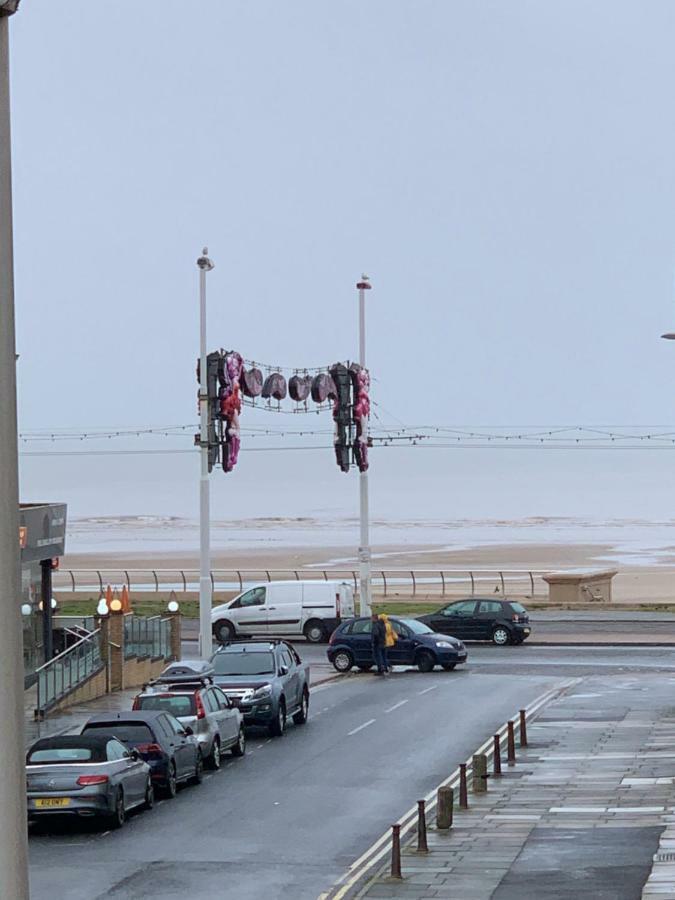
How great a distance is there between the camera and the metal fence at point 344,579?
222 feet

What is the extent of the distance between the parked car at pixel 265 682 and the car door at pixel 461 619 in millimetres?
17270

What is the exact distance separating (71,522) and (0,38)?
550 ft

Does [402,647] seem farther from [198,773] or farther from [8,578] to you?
[8,578]

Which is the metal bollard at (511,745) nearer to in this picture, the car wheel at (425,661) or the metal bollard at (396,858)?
the metal bollard at (396,858)

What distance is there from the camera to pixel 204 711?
26375 millimetres

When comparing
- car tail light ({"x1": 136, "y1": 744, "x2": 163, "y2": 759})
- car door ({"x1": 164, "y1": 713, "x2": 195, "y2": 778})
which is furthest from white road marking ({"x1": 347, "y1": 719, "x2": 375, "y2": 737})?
car tail light ({"x1": 136, "y1": 744, "x2": 163, "y2": 759})

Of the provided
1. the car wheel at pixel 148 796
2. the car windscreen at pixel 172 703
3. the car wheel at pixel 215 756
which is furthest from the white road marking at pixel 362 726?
the car wheel at pixel 148 796

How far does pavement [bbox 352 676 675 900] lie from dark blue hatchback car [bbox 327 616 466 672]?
12194 mm

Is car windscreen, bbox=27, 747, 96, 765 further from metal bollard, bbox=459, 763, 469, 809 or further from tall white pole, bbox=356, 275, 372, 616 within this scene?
tall white pole, bbox=356, 275, 372, 616

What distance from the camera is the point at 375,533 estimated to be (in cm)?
13962

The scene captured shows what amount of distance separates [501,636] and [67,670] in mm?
18766

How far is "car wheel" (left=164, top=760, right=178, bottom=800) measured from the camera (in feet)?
77.5

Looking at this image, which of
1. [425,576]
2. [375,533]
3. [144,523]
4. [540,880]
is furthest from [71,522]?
[540,880]

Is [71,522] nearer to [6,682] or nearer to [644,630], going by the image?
[644,630]
